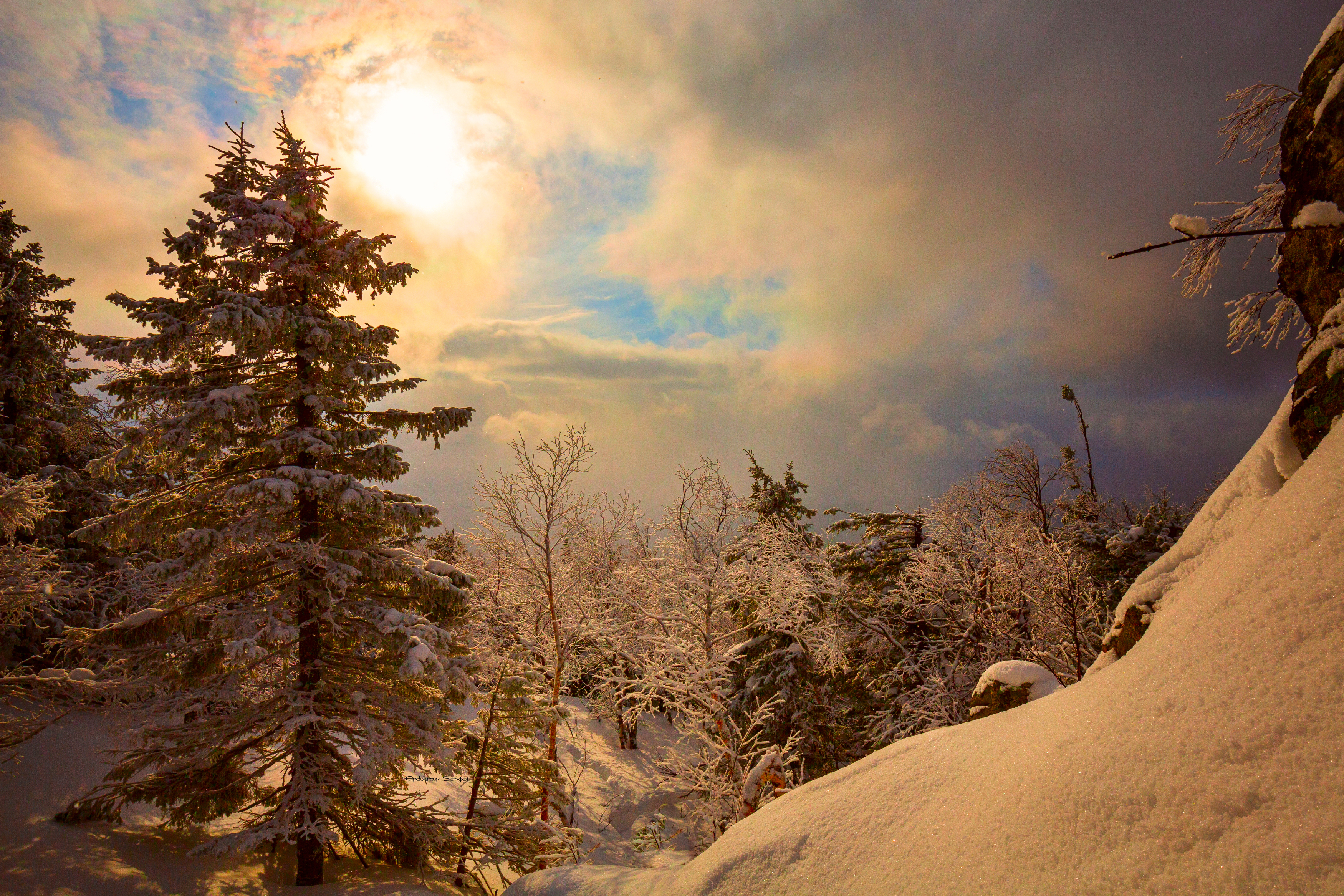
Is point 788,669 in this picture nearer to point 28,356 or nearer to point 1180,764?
point 1180,764

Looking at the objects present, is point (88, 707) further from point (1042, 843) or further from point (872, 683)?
point (872, 683)

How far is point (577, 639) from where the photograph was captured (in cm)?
1683

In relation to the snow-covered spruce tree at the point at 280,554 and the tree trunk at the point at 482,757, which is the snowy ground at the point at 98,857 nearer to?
the snow-covered spruce tree at the point at 280,554

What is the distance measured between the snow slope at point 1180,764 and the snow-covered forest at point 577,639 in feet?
0.05

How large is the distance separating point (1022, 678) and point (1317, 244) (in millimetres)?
3824

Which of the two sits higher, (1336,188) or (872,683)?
(1336,188)

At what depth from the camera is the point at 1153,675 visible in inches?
99.6

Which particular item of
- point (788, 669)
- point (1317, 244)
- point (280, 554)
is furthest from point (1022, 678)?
point (788, 669)

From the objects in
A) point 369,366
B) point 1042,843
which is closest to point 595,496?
point 369,366

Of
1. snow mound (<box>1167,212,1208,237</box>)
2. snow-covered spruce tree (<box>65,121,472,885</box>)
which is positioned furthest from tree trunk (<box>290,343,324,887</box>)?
snow mound (<box>1167,212,1208,237</box>)

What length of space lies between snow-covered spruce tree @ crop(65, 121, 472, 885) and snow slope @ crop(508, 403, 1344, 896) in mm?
6733

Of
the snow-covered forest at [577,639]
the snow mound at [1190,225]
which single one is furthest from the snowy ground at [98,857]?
the snow mound at [1190,225]

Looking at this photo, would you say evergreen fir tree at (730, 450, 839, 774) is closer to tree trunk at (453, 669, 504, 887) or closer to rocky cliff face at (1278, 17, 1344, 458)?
tree trunk at (453, 669, 504, 887)

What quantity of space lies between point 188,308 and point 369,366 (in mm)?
2638
